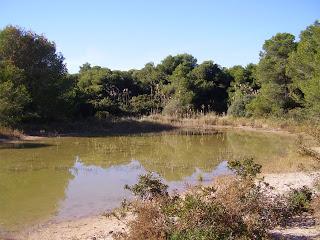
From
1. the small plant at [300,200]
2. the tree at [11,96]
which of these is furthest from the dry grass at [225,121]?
the small plant at [300,200]

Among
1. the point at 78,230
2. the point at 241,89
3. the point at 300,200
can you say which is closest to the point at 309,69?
the point at 241,89

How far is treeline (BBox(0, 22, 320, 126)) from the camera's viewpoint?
2653 cm

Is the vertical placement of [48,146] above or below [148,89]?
below

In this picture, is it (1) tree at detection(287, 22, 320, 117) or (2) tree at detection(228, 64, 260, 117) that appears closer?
(1) tree at detection(287, 22, 320, 117)

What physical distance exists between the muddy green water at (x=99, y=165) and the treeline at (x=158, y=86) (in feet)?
14.4

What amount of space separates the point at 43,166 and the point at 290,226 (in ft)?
35.6

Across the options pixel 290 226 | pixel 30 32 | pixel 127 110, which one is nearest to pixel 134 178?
pixel 290 226

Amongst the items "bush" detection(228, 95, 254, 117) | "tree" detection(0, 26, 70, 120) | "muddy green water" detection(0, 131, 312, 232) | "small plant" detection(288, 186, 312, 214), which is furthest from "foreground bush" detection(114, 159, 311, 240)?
"bush" detection(228, 95, 254, 117)

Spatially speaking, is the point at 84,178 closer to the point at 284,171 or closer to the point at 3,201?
the point at 3,201

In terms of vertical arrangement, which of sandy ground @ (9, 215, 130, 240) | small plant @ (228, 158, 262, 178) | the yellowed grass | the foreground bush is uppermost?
the yellowed grass

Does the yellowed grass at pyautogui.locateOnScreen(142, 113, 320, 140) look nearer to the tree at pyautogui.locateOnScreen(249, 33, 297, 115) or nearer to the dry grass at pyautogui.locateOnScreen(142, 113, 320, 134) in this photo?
the dry grass at pyautogui.locateOnScreen(142, 113, 320, 134)

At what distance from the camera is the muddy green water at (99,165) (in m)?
11.1

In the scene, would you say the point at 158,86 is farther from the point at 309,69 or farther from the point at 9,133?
the point at 9,133

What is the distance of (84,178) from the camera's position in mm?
14688
